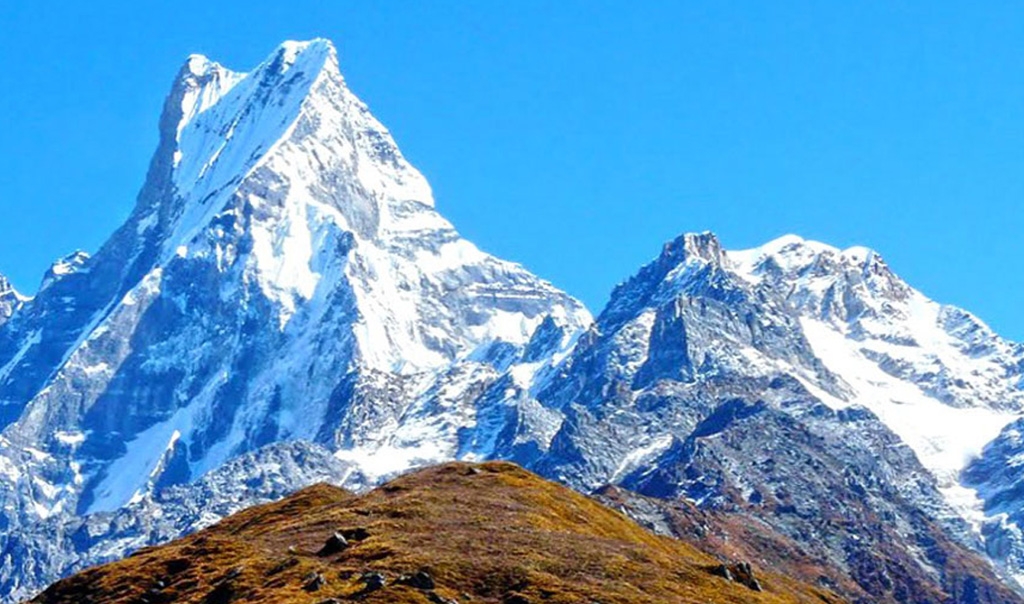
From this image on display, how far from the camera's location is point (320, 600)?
142750 mm

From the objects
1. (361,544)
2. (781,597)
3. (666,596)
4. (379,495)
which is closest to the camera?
(666,596)

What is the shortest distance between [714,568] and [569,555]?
17.4 metres

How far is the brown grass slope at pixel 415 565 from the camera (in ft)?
488

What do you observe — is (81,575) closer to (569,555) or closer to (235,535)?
(235,535)

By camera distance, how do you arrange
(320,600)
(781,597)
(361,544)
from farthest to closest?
1. (781,597)
2. (361,544)
3. (320,600)

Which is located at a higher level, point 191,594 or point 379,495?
point 379,495

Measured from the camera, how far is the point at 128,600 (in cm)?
15962

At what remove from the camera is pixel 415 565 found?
152750mm

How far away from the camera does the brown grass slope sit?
149 metres

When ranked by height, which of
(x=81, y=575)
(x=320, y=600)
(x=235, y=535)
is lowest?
(x=320, y=600)

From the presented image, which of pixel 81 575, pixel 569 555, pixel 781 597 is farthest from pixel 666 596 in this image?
pixel 81 575

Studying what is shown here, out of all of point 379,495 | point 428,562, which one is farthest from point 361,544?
Result: point 379,495

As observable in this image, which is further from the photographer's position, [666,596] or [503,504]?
[503,504]

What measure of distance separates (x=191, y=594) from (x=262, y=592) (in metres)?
9.17
